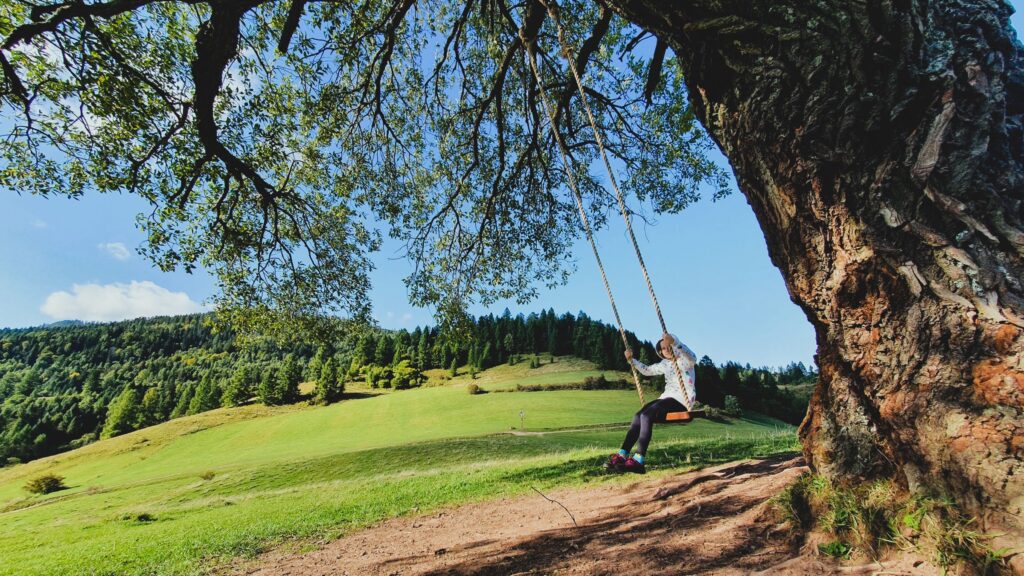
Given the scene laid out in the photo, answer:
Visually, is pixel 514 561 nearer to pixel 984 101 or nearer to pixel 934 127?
pixel 934 127

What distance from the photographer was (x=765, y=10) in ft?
9.91

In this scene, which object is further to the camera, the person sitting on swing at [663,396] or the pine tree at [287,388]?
the pine tree at [287,388]

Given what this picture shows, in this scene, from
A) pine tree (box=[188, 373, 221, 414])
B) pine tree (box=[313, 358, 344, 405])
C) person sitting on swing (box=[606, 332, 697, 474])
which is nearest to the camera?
person sitting on swing (box=[606, 332, 697, 474])

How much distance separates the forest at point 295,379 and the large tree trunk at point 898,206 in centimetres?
3879

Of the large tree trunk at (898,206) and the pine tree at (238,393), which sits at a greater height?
the large tree trunk at (898,206)

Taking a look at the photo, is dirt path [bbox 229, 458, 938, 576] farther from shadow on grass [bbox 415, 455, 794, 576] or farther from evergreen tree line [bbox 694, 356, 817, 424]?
evergreen tree line [bbox 694, 356, 817, 424]

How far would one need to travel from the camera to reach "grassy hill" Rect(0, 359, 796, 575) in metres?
7.24

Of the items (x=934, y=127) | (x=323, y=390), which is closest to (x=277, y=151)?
(x=934, y=127)

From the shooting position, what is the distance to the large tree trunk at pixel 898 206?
2.30 metres

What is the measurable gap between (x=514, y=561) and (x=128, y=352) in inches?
9076

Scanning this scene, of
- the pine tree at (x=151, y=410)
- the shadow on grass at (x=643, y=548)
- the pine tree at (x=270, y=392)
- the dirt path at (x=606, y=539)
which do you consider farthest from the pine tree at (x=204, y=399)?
the shadow on grass at (x=643, y=548)

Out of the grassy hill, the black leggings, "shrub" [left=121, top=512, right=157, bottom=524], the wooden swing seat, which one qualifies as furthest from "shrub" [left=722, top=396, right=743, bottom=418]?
"shrub" [left=121, top=512, right=157, bottom=524]

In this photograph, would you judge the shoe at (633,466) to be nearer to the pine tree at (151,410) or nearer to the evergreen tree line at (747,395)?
the evergreen tree line at (747,395)

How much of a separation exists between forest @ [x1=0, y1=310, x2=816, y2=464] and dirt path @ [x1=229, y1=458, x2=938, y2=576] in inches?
1365
